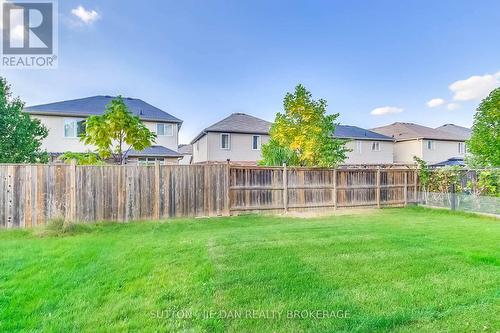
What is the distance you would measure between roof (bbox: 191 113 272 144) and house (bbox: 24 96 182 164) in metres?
2.96

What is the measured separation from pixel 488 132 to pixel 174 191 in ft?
38.8

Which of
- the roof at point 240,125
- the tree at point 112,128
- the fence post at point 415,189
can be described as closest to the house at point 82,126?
the roof at point 240,125

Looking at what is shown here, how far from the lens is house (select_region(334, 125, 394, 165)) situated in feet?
85.7

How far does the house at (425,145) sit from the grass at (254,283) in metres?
23.9

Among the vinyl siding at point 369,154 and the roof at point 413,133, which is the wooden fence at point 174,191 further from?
the roof at point 413,133

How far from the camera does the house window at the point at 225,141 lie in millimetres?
22000

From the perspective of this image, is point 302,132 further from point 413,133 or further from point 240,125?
point 413,133

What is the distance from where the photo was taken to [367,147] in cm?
2659

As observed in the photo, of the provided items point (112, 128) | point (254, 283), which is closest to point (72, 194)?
point (112, 128)

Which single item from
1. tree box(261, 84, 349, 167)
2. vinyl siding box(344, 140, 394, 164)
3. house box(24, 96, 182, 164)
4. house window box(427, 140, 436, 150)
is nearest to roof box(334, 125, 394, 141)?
vinyl siding box(344, 140, 394, 164)

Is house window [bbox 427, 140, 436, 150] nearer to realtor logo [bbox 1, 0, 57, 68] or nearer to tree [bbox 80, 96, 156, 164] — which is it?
tree [bbox 80, 96, 156, 164]

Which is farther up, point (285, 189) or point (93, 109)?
point (93, 109)

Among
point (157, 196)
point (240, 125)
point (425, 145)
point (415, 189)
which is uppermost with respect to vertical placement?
point (240, 125)

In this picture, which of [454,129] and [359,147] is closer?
[359,147]
